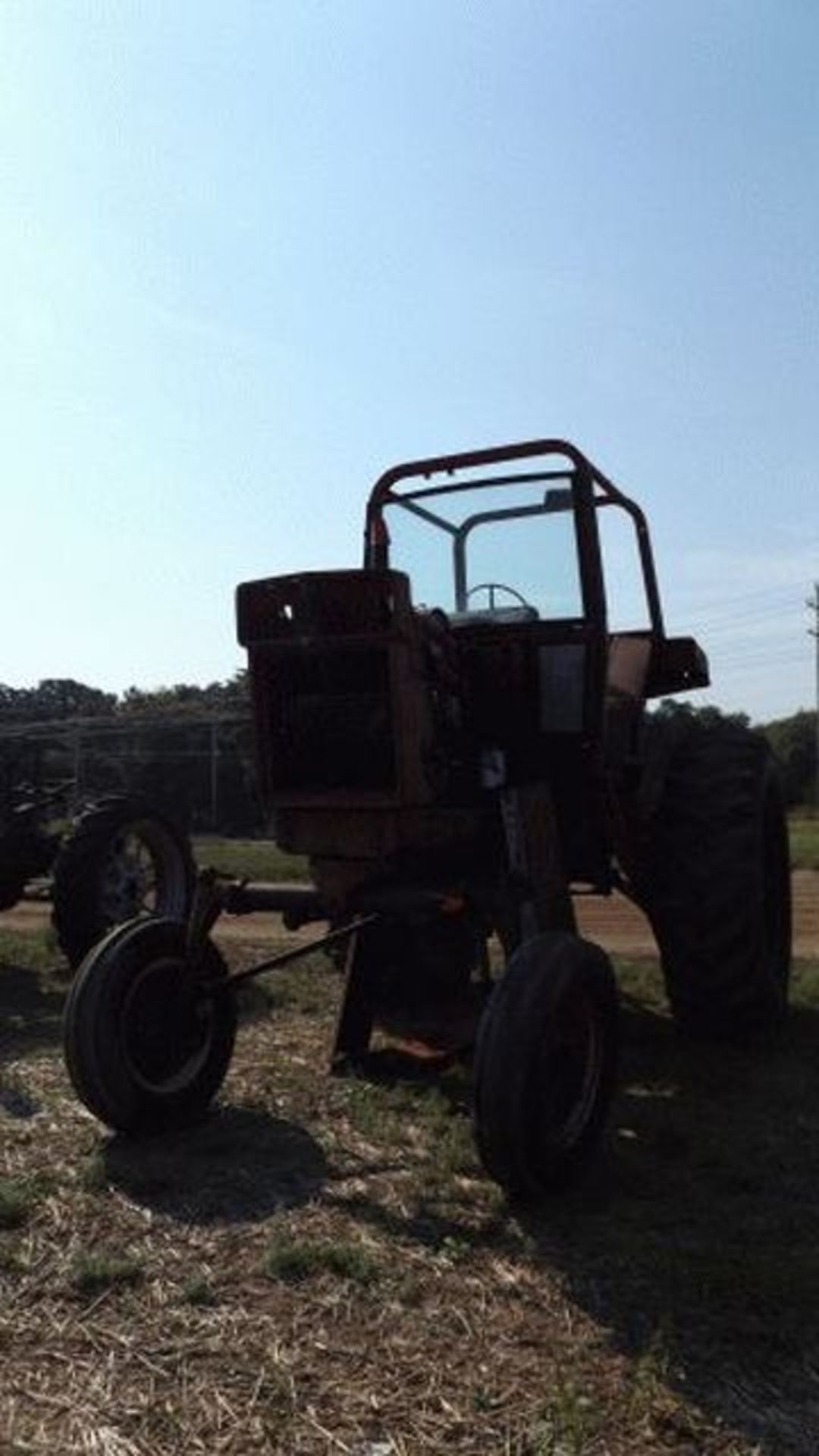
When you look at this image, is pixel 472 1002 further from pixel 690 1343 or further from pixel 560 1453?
pixel 560 1453

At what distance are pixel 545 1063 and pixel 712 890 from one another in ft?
7.82

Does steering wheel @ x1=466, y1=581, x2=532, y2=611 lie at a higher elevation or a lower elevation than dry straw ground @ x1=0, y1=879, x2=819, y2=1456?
higher

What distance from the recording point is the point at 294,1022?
25.5ft

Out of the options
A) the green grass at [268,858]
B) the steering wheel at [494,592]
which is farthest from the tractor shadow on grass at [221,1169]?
the green grass at [268,858]

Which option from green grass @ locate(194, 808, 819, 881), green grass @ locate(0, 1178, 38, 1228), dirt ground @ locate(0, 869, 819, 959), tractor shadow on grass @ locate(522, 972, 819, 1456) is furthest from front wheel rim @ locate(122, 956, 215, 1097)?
dirt ground @ locate(0, 869, 819, 959)

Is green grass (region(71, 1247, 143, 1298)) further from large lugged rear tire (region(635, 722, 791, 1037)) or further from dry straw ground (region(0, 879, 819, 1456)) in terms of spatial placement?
large lugged rear tire (region(635, 722, 791, 1037))

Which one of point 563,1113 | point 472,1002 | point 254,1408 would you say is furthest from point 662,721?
point 254,1408

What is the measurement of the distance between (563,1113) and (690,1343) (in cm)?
141

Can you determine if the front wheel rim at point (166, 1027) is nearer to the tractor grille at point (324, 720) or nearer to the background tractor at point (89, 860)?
the tractor grille at point (324, 720)

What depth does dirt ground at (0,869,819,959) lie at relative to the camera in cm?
1098

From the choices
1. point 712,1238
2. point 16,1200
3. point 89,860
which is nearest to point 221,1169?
point 16,1200

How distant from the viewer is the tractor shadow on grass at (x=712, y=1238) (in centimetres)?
335

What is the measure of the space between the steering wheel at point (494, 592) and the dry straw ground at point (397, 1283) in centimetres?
214

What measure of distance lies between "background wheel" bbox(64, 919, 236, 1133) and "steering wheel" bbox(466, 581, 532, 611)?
2.06 m
